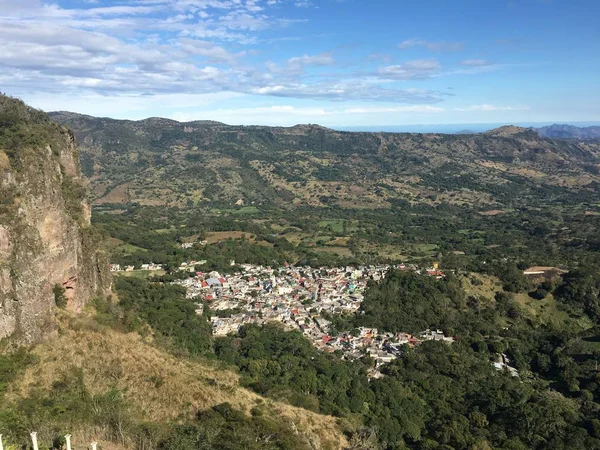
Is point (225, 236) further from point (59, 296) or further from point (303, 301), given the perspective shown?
point (59, 296)

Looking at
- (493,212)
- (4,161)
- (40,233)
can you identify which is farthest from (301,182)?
(4,161)

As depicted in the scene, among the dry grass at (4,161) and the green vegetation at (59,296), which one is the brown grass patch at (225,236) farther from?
the dry grass at (4,161)

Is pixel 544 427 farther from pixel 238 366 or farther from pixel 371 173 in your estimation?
pixel 371 173

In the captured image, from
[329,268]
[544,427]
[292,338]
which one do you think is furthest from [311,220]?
[544,427]

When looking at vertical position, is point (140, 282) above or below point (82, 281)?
below

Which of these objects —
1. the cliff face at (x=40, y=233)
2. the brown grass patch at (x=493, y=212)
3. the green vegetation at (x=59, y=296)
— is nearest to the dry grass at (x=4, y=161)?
the cliff face at (x=40, y=233)

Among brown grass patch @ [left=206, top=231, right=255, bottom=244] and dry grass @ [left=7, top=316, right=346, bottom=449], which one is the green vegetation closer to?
dry grass @ [left=7, top=316, right=346, bottom=449]

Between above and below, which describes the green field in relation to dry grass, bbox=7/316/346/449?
below

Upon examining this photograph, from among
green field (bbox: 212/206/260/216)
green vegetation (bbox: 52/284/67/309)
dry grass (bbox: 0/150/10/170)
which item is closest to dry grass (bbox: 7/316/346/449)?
green vegetation (bbox: 52/284/67/309)
